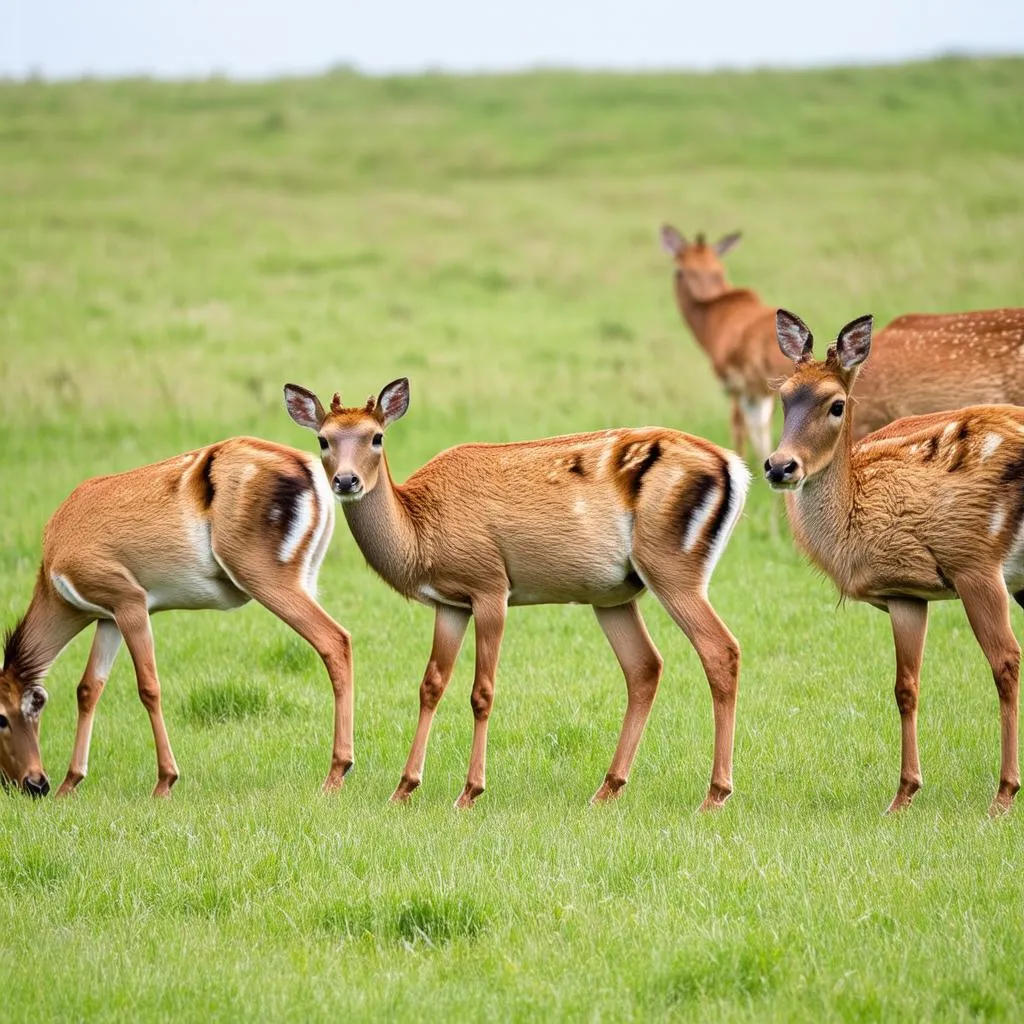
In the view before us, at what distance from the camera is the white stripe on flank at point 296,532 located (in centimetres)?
805

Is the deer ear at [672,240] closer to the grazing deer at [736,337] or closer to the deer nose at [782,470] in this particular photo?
the grazing deer at [736,337]

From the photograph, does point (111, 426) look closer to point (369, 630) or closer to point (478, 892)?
point (369, 630)

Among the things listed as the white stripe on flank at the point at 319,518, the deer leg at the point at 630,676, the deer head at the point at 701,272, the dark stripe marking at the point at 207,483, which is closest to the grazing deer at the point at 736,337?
the deer head at the point at 701,272

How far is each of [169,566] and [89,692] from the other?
794 millimetres

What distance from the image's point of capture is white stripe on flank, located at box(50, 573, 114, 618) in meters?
8.38

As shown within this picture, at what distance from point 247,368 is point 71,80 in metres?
30.2

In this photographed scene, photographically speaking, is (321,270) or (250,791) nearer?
(250,791)

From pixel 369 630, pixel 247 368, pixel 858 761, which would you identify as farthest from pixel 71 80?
pixel 858 761

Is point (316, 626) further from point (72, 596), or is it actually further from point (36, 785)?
point (36, 785)

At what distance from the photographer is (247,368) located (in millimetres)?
18156

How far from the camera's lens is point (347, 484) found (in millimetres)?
7461

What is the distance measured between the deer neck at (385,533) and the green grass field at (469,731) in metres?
1.04

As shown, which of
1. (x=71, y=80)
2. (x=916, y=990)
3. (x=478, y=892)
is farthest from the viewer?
(x=71, y=80)

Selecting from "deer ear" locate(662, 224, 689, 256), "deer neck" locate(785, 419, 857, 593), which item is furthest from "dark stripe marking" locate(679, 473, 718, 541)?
"deer ear" locate(662, 224, 689, 256)
